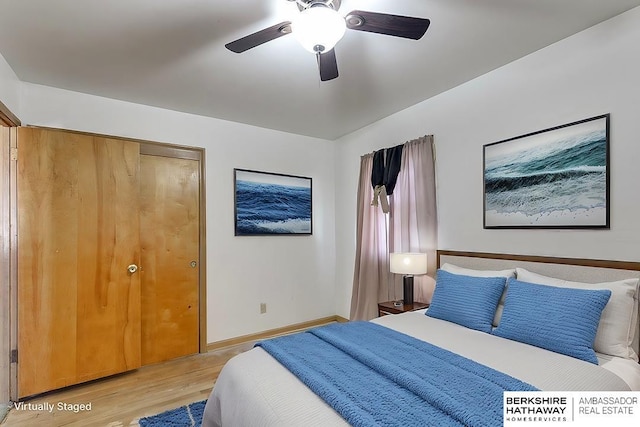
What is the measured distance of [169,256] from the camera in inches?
131

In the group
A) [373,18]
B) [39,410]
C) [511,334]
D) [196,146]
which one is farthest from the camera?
[196,146]

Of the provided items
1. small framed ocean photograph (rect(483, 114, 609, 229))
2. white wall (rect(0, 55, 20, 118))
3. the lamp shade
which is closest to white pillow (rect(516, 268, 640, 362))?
small framed ocean photograph (rect(483, 114, 609, 229))

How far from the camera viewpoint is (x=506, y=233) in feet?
8.35

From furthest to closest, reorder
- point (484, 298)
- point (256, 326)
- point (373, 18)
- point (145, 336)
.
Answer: point (256, 326)
point (145, 336)
point (484, 298)
point (373, 18)

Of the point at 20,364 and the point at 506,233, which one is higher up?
the point at 506,233

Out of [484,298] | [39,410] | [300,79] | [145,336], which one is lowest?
[39,410]

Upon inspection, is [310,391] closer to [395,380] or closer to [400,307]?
[395,380]

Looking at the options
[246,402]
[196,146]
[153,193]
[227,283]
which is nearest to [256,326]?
[227,283]

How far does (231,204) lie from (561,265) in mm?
3013

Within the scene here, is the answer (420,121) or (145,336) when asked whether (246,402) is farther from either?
(420,121)

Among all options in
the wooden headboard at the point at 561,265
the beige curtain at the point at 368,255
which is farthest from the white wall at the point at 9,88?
the wooden headboard at the point at 561,265

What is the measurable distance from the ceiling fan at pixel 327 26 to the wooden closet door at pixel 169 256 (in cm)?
A: 199

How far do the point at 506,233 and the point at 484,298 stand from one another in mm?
611

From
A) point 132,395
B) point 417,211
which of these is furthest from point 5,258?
point 417,211
